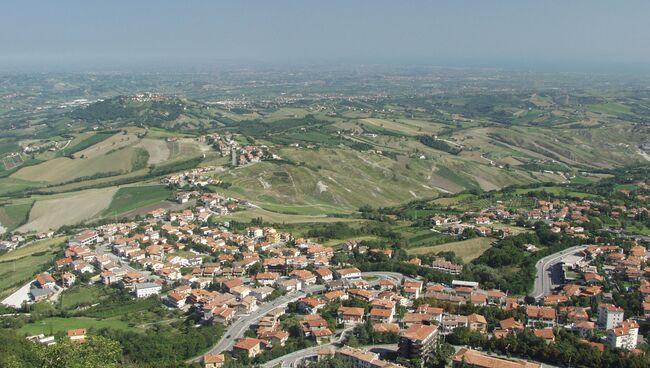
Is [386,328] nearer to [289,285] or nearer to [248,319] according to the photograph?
[248,319]

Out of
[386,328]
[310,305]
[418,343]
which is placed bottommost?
[310,305]

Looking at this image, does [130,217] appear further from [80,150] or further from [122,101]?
[122,101]

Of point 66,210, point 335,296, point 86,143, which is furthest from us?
point 86,143

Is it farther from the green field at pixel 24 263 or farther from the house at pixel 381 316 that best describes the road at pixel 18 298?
the house at pixel 381 316

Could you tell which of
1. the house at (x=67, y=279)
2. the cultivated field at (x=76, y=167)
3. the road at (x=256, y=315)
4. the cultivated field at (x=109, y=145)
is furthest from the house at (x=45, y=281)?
the cultivated field at (x=109, y=145)

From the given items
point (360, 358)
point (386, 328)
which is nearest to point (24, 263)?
point (386, 328)

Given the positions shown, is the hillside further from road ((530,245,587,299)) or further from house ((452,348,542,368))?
house ((452,348,542,368))
